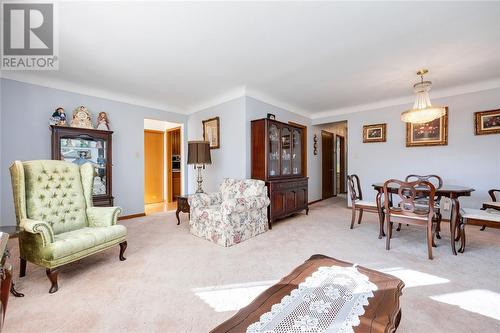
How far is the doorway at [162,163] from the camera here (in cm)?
622

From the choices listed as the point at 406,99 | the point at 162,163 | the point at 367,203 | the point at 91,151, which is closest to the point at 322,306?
the point at 367,203

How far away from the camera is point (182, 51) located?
266 centimetres

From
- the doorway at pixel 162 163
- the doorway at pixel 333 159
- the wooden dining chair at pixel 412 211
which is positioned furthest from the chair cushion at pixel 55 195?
the doorway at pixel 333 159

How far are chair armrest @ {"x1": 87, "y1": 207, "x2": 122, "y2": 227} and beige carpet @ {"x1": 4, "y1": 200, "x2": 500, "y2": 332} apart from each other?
0.41m

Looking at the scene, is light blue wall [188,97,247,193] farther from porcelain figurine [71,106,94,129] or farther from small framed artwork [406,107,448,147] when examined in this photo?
small framed artwork [406,107,448,147]

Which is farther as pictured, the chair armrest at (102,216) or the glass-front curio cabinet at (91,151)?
the glass-front curio cabinet at (91,151)

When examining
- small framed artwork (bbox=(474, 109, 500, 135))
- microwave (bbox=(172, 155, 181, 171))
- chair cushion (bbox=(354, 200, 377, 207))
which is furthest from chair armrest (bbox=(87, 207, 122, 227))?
small framed artwork (bbox=(474, 109, 500, 135))

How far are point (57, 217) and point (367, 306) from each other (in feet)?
9.33

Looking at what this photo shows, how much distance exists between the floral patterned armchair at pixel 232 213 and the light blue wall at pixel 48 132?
6.11ft

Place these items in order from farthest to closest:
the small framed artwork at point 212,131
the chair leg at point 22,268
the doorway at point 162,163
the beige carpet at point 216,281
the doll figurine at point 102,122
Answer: the doorway at point 162,163 → the small framed artwork at point 212,131 → the doll figurine at point 102,122 → the chair leg at point 22,268 → the beige carpet at point 216,281

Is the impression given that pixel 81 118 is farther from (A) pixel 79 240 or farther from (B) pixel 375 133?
(B) pixel 375 133

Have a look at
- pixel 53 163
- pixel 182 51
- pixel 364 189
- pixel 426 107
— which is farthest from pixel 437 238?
pixel 53 163

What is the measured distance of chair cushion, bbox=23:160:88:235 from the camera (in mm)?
2191

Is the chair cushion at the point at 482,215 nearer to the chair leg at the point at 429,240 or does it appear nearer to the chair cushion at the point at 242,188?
the chair leg at the point at 429,240
